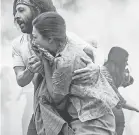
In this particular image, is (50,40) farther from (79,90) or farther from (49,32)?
(79,90)

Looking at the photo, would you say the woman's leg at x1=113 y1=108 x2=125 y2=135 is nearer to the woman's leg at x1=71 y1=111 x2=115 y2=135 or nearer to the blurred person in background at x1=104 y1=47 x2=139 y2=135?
the blurred person in background at x1=104 y1=47 x2=139 y2=135

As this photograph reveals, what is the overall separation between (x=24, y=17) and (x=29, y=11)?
35 mm

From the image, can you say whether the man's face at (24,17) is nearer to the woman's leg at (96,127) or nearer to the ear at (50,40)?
the ear at (50,40)

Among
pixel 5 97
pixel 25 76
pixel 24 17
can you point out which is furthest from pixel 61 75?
pixel 5 97

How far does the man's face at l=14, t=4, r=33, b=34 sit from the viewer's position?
1683 mm

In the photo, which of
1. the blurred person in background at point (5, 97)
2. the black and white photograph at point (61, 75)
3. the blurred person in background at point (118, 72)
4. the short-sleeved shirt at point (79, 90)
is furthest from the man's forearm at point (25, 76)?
the blurred person in background at point (5, 97)

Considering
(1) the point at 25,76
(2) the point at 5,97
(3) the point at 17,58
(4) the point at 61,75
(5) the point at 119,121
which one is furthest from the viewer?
(2) the point at 5,97

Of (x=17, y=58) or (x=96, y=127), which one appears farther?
→ (x=17, y=58)

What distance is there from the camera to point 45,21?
1451 millimetres

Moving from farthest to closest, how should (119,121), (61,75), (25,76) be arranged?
(119,121) → (25,76) → (61,75)

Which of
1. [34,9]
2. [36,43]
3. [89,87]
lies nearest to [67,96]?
[89,87]

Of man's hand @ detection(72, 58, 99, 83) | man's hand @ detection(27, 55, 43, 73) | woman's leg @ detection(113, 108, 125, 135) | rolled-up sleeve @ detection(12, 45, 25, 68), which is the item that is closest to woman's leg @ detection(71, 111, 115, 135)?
man's hand @ detection(72, 58, 99, 83)

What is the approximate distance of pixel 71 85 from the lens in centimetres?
144

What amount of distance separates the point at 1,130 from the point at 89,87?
5.35 feet
